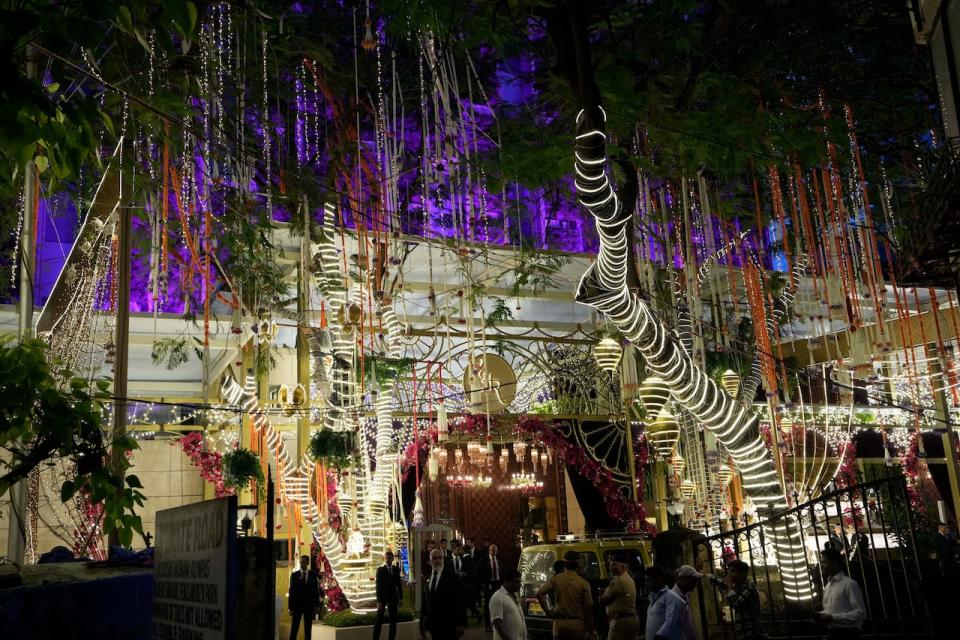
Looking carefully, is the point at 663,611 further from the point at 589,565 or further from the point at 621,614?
the point at 589,565

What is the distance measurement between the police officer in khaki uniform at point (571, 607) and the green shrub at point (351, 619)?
394 centimetres

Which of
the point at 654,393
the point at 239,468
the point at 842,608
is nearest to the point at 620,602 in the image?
the point at 842,608

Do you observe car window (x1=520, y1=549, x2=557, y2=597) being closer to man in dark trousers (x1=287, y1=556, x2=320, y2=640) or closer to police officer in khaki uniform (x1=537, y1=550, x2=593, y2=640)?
man in dark trousers (x1=287, y1=556, x2=320, y2=640)

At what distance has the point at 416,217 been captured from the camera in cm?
1221

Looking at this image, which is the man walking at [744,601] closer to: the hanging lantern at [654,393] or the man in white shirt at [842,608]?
the man in white shirt at [842,608]

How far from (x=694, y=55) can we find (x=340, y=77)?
4.04 metres

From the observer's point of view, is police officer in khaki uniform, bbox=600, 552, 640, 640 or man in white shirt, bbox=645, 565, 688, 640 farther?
police officer in khaki uniform, bbox=600, 552, 640, 640

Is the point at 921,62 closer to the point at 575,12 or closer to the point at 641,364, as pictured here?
the point at 575,12

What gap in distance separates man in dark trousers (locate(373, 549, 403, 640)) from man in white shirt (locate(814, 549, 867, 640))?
5.73m

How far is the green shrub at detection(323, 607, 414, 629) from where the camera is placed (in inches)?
436

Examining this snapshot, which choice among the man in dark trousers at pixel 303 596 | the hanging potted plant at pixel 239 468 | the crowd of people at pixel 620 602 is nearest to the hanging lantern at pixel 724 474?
the crowd of people at pixel 620 602

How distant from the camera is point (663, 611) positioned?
21.0ft

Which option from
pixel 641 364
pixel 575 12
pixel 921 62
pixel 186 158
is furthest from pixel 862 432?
pixel 186 158

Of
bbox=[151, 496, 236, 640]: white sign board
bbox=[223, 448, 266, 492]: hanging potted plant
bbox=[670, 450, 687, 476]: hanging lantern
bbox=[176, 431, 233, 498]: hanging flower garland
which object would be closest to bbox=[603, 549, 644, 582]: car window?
bbox=[670, 450, 687, 476]: hanging lantern
